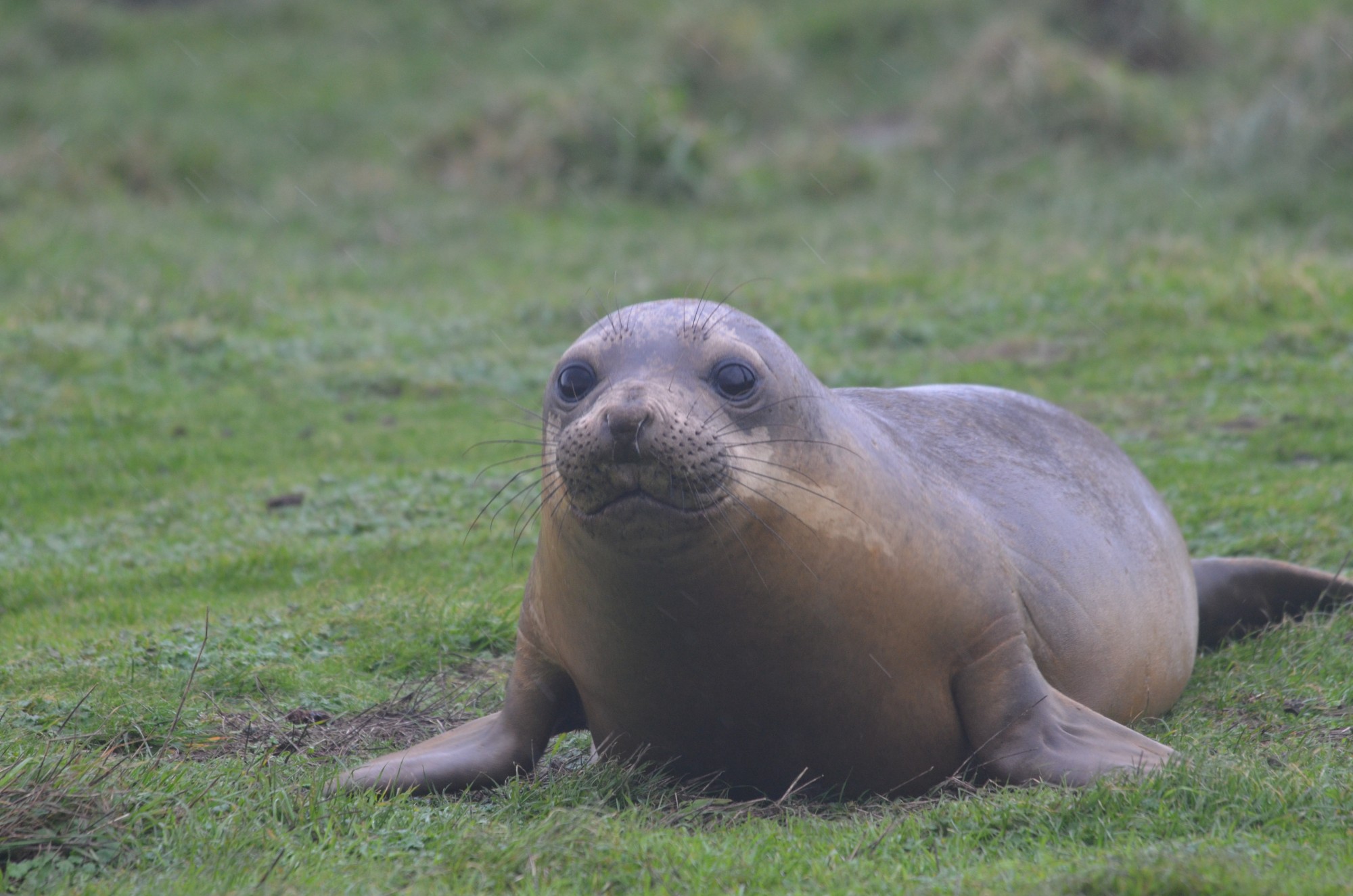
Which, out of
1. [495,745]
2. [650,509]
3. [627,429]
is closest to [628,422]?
[627,429]

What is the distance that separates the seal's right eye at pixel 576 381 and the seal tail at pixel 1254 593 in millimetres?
2815

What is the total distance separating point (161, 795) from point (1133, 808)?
7.60 feet

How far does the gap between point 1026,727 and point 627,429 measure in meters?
1.38

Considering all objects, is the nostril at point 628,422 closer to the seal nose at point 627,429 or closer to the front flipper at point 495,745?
the seal nose at point 627,429

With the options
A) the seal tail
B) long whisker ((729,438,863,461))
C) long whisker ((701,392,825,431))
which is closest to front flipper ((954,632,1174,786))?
long whisker ((729,438,863,461))

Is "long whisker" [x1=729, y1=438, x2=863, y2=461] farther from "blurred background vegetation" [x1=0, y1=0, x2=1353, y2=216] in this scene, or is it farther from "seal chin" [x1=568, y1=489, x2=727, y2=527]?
"blurred background vegetation" [x1=0, y1=0, x2=1353, y2=216]

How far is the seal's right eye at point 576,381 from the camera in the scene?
399cm

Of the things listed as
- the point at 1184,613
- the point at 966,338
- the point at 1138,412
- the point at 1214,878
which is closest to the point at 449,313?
the point at 966,338

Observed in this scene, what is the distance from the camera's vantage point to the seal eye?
12.9ft

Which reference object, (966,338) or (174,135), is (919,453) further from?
(174,135)

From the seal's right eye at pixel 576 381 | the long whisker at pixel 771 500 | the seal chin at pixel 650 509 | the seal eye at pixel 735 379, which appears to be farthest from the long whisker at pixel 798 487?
the seal's right eye at pixel 576 381

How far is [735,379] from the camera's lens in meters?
3.93

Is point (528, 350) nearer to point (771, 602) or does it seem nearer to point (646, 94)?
point (771, 602)

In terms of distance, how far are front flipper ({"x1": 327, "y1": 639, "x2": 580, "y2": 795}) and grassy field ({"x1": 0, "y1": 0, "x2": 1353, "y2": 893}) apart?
0.14 meters
